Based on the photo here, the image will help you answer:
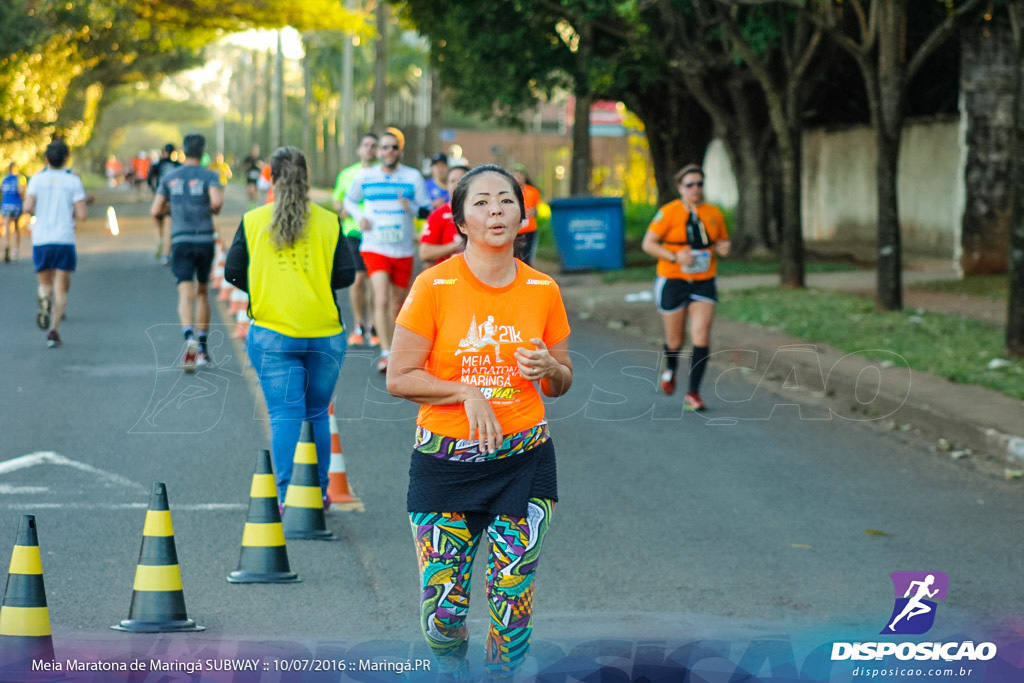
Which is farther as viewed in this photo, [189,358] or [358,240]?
[358,240]

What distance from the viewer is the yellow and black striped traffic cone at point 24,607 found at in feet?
16.0

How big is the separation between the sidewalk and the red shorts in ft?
9.95

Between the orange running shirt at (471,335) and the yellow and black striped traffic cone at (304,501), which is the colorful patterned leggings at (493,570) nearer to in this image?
the orange running shirt at (471,335)

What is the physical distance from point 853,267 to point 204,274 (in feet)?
41.3

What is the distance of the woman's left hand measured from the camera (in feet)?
13.3

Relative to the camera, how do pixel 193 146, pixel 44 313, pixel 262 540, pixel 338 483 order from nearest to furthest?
1. pixel 262 540
2. pixel 338 483
3. pixel 193 146
4. pixel 44 313

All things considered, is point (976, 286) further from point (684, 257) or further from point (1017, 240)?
point (684, 257)

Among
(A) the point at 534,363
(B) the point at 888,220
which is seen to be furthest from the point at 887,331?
(A) the point at 534,363

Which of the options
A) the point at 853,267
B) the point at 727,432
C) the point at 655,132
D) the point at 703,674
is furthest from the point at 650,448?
the point at 655,132

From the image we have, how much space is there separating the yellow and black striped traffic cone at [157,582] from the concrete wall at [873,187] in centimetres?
1695

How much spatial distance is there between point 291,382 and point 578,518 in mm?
1701

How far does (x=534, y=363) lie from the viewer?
4062 mm

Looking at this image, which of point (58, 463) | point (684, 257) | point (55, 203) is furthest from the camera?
point (55, 203)

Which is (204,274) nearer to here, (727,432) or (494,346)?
(727,432)
